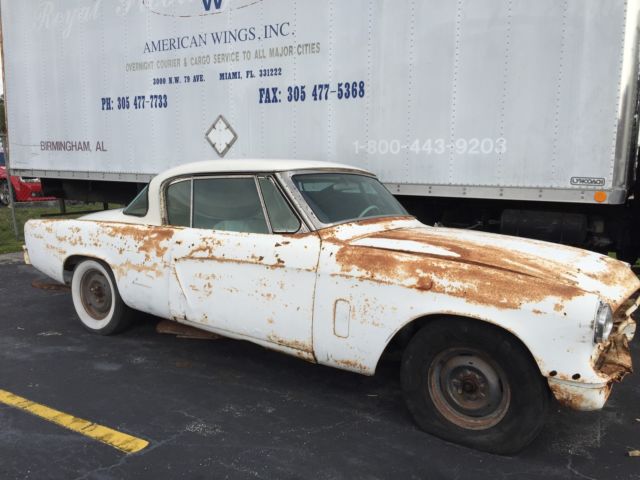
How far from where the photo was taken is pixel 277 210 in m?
3.55

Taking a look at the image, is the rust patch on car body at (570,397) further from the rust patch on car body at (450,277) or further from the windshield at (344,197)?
the windshield at (344,197)

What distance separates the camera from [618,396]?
3684mm

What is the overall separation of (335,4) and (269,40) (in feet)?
2.93

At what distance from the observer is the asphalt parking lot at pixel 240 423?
107 inches

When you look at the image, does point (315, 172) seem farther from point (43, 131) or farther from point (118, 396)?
point (43, 131)

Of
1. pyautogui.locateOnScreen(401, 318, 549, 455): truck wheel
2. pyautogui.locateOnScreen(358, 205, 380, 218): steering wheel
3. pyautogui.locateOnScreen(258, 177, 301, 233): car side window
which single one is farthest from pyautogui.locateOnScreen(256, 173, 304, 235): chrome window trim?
pyautogui.locateOnScreen(401, 318, 549, 455): truck wheel

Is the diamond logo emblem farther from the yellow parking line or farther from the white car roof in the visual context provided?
the yellow parking line

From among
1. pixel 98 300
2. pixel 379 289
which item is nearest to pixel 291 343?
pixel 379 289

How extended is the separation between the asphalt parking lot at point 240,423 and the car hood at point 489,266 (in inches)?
29.9

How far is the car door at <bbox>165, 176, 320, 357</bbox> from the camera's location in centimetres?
330

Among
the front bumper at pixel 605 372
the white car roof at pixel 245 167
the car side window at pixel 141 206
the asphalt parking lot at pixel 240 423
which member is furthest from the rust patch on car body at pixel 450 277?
the car side window at pixel 141 206

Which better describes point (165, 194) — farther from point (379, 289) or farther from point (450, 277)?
point (450, 277)

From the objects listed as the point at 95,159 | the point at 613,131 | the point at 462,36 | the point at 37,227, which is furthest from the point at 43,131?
the point at 613,131

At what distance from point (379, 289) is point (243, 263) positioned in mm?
1008
